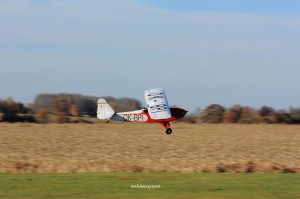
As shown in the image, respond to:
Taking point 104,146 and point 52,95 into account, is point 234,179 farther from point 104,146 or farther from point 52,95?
point 52,95

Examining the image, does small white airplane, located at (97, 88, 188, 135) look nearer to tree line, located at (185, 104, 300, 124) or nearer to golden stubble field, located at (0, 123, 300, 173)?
golden stubble field, located at (0, 123, 300, 173)

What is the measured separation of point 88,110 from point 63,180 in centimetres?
3403

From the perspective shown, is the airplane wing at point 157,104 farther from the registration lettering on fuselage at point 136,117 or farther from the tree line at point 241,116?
the tree line at point 241,116

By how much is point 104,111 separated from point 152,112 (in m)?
2.81

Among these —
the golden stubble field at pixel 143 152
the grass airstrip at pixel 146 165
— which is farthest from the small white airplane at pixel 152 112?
the golden stubble field at pixel 143 152

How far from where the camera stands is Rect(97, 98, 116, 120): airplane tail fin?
22.8m

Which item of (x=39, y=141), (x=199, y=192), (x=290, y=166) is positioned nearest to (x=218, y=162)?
(x=290, y=166)

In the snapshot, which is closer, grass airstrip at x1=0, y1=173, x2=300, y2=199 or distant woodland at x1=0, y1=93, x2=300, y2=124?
grass airstrip at x1=0, y1=173, x2=300, y2=199

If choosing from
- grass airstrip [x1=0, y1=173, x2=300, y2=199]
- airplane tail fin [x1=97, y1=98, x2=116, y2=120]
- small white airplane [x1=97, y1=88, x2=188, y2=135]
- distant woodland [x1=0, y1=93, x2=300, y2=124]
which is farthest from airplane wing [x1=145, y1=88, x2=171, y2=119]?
distant woodland [x1=0, y1=93, x2=300, y2=124]

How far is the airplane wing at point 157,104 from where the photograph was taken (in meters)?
21.0

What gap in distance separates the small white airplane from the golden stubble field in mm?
2322

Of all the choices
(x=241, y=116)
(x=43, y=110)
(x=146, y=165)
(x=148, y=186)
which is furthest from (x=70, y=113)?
(x=148, y=186)

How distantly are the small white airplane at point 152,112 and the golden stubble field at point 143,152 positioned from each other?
232 centimetres

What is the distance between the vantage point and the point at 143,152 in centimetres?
3170
